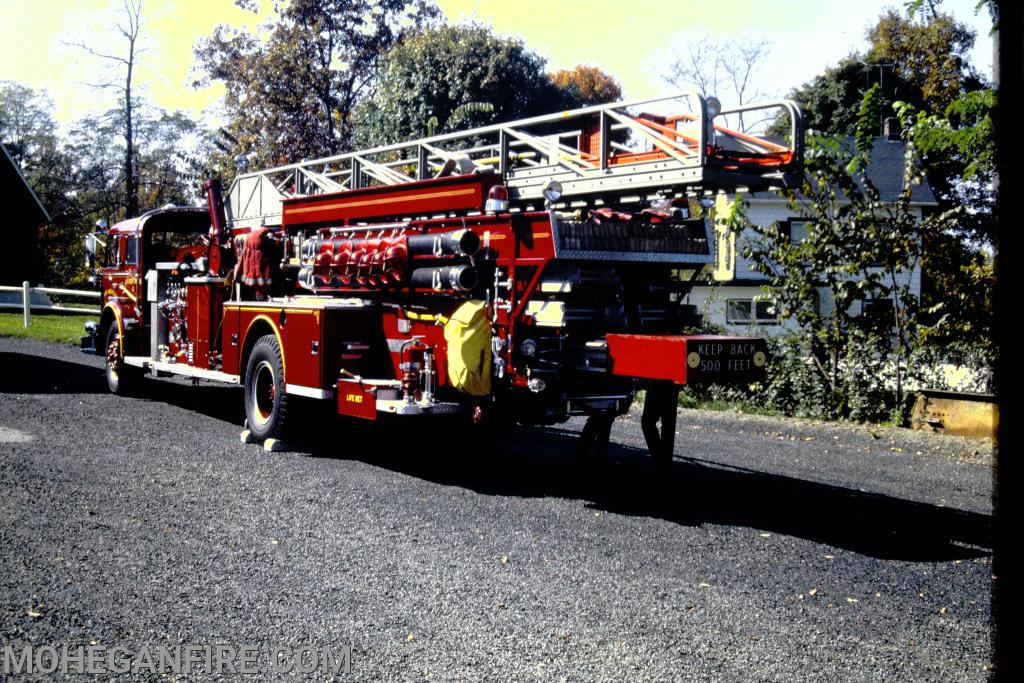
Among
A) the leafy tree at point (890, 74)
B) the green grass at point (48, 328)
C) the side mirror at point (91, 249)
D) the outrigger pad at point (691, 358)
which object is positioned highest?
the leafy tree at point (890, 74)

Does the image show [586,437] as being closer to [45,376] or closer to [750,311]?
[45,376]

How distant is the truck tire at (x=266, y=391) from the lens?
10.1m

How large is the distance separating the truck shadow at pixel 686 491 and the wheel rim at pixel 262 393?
63 centimetres

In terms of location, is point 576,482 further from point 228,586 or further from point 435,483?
point 228,586

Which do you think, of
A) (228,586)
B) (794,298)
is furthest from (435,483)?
(794,298)

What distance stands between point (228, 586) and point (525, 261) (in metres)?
3.57

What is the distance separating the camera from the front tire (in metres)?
10.1

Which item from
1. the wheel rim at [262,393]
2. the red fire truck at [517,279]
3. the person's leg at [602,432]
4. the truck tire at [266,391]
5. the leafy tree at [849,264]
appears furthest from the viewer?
the leafy tree at [849,264]

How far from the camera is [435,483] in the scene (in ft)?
28.8

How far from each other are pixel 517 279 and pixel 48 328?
65.1ft

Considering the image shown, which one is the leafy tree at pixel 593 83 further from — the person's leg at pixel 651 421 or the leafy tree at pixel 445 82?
the person's leg at pixel 651 421

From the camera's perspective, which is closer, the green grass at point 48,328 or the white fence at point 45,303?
the green grass at point 48,328

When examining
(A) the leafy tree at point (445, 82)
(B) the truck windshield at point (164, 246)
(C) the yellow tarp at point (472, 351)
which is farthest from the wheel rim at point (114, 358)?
(A) the leafy tree at point (445, 82)

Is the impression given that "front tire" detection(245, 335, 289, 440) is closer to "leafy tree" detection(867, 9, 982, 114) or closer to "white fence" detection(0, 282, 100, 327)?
"white fence" detection(0, 282, 100, 327)
